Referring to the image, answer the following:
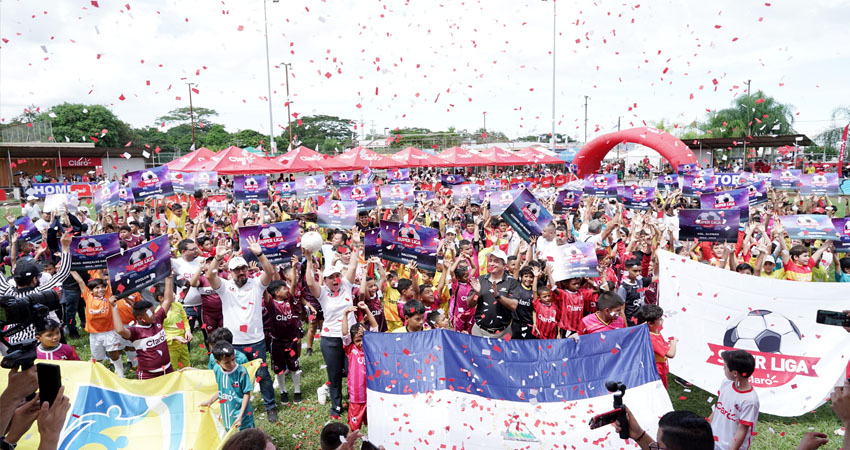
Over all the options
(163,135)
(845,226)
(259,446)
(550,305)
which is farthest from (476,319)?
(163,135)

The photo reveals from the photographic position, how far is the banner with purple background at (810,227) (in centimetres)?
875

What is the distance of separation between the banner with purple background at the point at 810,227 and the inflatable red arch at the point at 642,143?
830 inches

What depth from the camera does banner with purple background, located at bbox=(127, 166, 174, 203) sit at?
41.3 ft

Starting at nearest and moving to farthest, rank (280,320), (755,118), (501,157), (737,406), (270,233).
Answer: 1. (737,406)
2. (280,320)
3. (270,233)
4. (501,157)
5. (755,118)

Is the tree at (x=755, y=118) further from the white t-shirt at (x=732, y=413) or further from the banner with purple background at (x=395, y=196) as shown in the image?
the white t-shirt at (x=732, y=413)

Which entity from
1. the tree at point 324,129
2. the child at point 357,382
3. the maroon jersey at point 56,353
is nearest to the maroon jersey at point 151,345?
the maroon jersey at point 56,353

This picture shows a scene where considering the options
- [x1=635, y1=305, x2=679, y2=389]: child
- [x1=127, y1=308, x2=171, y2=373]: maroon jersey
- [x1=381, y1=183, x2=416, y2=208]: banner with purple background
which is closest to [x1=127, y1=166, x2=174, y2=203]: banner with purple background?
[x1=381, y1=183, x2=416, y2=208]: banner with purple background

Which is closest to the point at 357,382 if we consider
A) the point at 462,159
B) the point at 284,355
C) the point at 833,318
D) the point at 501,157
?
the point at 284,355

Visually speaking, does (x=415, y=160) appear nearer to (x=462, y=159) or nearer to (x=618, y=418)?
(x=462, y=159)

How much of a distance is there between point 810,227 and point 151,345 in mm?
9843

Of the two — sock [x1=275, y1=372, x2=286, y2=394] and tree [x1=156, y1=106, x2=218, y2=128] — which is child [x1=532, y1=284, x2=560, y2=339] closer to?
sock [x1=275, y1=372, x2=286, y2=394]

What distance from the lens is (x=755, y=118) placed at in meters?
57.5

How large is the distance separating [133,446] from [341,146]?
7458 centimetres

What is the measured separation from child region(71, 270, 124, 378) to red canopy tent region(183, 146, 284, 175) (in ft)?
50.7
